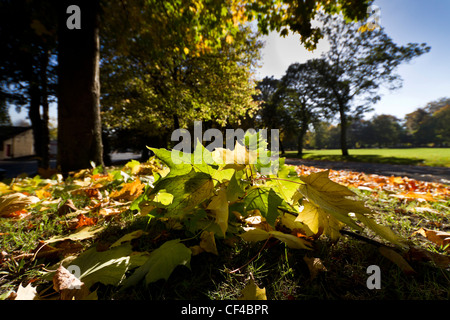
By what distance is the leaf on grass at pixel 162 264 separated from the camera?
588 mm

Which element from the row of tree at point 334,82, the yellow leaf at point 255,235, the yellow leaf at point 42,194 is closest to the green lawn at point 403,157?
the row of tree at point 334,82

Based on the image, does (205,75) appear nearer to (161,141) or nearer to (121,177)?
(121,177)

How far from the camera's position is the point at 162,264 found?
61 cm

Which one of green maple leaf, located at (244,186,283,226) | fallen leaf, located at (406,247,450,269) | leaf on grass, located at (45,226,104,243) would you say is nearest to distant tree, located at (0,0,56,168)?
leaf on grass, located at (45,226,104,243)

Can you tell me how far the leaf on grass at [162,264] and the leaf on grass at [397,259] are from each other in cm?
79

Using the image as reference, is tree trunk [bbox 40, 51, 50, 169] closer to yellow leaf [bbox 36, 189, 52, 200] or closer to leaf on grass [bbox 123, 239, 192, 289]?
yellow leaf [bbox 36, 189, 52, 200]

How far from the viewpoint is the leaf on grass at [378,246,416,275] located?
0.68 metres

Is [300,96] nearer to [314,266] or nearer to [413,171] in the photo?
[413,171]

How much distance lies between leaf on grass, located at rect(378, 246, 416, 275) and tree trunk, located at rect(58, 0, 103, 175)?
3.71 m

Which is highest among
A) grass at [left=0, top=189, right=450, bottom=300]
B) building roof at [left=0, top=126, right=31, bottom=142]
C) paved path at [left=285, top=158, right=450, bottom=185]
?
building roof at [left=0, top=126, right=31, bottom=142]

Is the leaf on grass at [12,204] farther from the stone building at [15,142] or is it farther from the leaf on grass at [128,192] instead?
the stone building at [15,142]

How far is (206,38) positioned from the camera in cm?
523

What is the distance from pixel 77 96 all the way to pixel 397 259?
13.2ft
